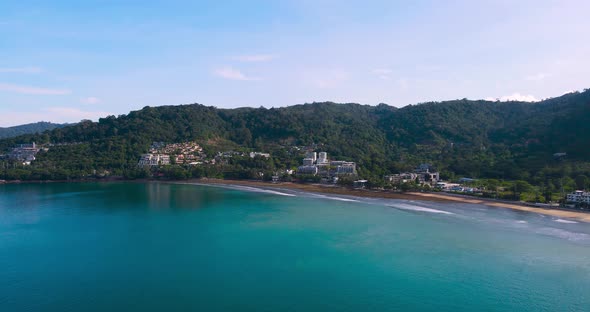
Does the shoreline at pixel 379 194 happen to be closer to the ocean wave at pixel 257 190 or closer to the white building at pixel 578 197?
the ocean wave at pixel 257 190

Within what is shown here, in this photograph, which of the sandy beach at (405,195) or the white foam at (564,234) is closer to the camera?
the white foam at (564,234)

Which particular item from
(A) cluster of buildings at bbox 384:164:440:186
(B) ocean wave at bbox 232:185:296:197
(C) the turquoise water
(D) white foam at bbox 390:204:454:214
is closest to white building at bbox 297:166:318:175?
(B) ocean wave at bbox 232:185:296:197

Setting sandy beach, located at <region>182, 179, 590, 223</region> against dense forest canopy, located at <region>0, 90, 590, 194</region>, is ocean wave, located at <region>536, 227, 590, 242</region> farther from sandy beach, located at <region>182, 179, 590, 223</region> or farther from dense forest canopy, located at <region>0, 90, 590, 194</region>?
dense forest canopy, located at <region>0, 90, 590, 194</region>

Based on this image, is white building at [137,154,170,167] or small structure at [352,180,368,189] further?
white building at [137,154,170,167]

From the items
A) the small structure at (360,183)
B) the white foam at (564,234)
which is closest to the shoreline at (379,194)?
the small structure at (360,183)

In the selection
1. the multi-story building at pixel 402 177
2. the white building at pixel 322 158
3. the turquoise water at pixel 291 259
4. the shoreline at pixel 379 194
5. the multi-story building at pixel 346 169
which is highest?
the white building at pixel 322 158

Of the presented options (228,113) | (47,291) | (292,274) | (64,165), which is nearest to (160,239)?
(47,291)

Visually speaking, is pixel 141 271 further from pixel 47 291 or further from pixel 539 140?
pixel 539 140
